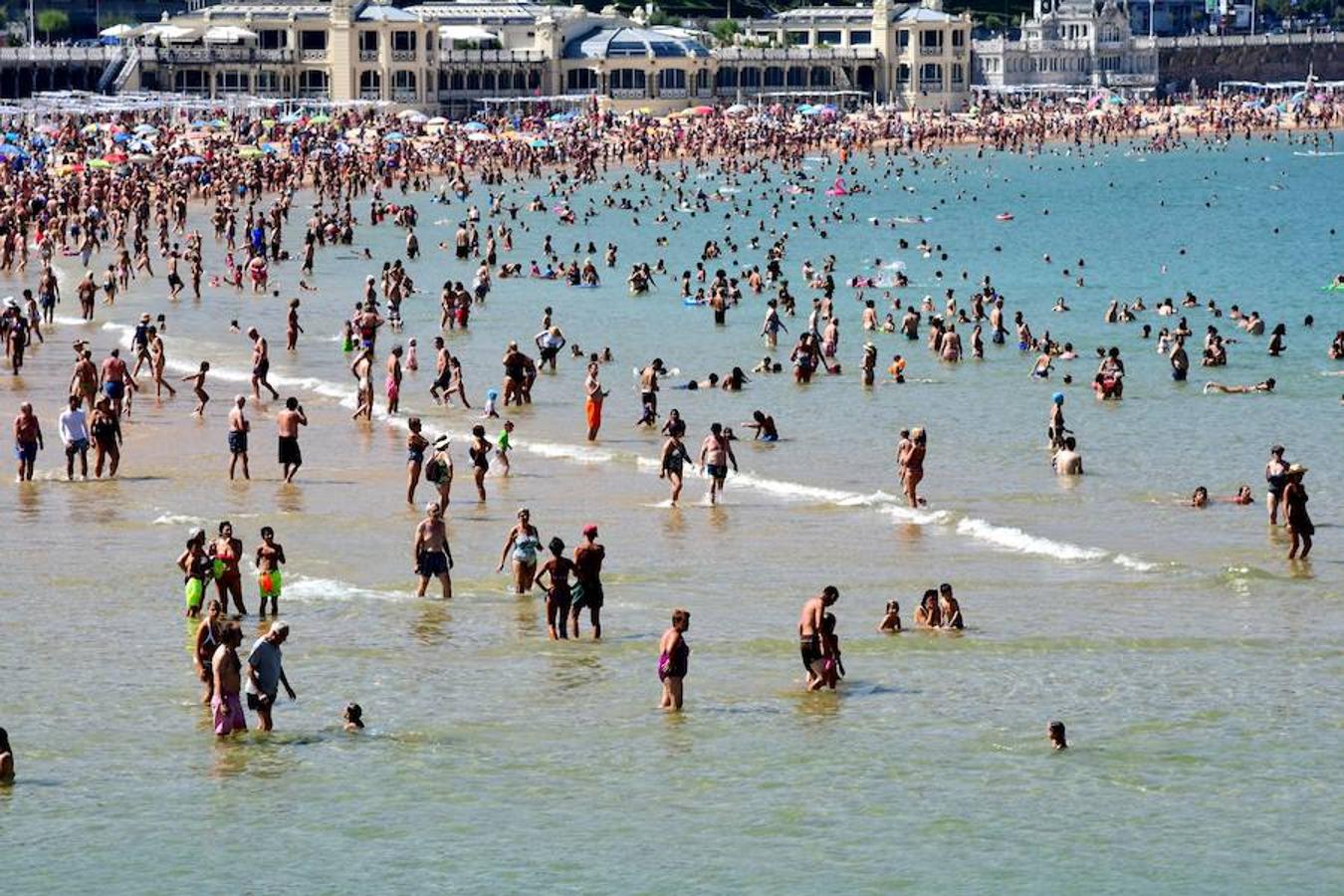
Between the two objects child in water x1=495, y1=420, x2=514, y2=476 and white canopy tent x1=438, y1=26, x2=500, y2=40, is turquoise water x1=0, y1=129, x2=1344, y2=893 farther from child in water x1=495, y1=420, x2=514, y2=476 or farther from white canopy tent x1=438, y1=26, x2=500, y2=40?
white canopy tent x1=438, y1=26, x2=500, y2=40

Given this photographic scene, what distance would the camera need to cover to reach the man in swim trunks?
20.2 metres

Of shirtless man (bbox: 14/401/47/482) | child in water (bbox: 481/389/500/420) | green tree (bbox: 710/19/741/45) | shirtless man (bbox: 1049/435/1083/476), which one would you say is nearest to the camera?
shirtless man (bbox: 14/401/47/482)

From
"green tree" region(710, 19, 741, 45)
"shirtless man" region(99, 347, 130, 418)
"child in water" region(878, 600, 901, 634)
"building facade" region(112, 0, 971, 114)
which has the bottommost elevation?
"child in water" region(878, 600, 901, 634)

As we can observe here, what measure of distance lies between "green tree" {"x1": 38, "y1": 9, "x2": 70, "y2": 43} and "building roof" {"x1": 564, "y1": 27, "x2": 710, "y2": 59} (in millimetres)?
34524

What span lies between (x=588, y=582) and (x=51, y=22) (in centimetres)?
14875

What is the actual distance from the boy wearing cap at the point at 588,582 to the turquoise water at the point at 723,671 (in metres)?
0.35

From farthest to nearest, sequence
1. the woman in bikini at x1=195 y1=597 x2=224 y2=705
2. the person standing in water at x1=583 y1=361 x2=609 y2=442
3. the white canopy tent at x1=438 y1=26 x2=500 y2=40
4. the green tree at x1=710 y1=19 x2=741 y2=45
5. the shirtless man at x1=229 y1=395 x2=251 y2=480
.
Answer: the green tree at x1=710 y1=19 x2=741 y2=45 → the white canopy tent at x1=438 y1=26 x2=500 y2=40 → the person standing in water at x1=583 y1=361 x2=609 y2=442 → the shirtless man at x1=229 y1=395 x2=251 y2=480 → the woman in bikini at x1=195 y1=597 x2=224 y2=705

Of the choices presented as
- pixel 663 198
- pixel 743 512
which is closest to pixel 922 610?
pixel 743 512

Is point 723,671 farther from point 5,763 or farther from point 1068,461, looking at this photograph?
point 1068,461

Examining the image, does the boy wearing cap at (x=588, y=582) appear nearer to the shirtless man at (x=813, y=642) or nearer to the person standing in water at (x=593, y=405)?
the shirtless man at (x=813, y=642)

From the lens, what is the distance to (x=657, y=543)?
93.7 ft

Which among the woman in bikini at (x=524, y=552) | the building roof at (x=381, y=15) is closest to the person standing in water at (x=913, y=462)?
the woman in bikini at (x=524, y=552)

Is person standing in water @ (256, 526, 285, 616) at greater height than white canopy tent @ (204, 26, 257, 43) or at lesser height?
lesser

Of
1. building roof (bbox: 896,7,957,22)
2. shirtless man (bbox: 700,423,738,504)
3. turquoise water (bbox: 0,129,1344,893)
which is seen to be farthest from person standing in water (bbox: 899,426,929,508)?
building roof (bbox: 896,7,957,22)
